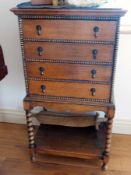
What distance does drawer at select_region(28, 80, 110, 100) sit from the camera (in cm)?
143

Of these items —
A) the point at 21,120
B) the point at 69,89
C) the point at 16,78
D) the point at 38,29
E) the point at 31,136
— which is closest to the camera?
the point at 38,29

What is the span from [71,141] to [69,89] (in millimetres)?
482

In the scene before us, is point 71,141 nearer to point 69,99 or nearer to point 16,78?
point 69,99

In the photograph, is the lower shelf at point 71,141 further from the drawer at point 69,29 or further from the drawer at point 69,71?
the drawer at point 69,29

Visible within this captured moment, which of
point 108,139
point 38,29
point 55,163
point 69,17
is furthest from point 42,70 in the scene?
point 55,163

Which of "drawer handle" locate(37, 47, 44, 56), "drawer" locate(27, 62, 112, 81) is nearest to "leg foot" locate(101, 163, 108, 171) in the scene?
"drawer" locate(27, 62, 112, 81)

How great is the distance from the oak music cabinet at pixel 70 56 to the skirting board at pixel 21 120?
511mm

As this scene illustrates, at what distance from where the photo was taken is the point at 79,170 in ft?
5.55

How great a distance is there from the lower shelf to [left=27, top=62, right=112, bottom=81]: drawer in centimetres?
55

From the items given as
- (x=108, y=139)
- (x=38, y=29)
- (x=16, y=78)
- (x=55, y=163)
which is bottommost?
(x=55, y=163)

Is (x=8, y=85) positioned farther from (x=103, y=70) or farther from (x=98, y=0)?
(x=98, y=0)

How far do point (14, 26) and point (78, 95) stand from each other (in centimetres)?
82

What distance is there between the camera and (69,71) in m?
1.41

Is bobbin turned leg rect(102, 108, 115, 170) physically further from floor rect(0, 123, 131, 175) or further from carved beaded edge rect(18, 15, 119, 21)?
carved beaded edge rect(18, 15, 119, 21)
